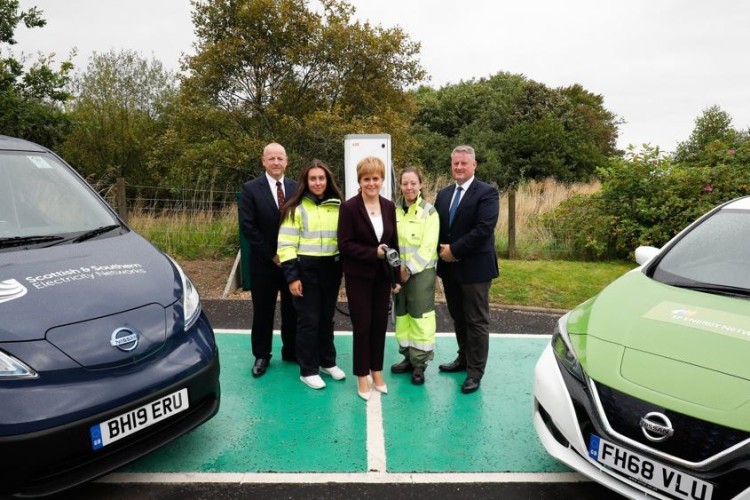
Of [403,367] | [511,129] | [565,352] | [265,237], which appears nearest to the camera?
[565,352]

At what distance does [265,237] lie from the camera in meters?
3.91

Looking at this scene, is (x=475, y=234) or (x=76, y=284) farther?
(x=475, y=234)

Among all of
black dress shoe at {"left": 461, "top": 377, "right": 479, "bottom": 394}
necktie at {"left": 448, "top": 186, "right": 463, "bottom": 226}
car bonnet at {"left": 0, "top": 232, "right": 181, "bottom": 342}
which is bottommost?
black dress shoe at {"left": 461, "top": 377, "right": 479, "bottom": 394}

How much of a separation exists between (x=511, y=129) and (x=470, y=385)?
23673mm

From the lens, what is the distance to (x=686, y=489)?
1982 millimetres

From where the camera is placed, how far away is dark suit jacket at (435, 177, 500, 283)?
3.58 metres

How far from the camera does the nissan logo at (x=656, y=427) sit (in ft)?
6.68

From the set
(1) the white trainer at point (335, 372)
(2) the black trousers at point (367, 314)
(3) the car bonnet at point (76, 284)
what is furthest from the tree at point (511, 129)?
(3) the car bonnet at point (76, 284)

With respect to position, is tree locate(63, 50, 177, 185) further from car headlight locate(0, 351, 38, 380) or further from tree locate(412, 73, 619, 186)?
car headlight locate(0, 351, 38, 380)

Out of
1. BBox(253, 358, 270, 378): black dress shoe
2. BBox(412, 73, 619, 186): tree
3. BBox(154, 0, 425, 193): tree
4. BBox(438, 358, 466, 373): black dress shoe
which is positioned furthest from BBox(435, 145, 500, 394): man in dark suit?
BBox(412, 73, 619, 186): tree

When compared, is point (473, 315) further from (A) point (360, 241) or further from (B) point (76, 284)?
(B) point (76, 284)

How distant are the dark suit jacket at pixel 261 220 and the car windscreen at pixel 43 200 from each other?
93cm

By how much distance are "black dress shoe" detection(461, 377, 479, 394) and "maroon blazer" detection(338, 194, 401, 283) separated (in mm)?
1089

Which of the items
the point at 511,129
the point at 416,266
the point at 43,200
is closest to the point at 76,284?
the point at 43,200
